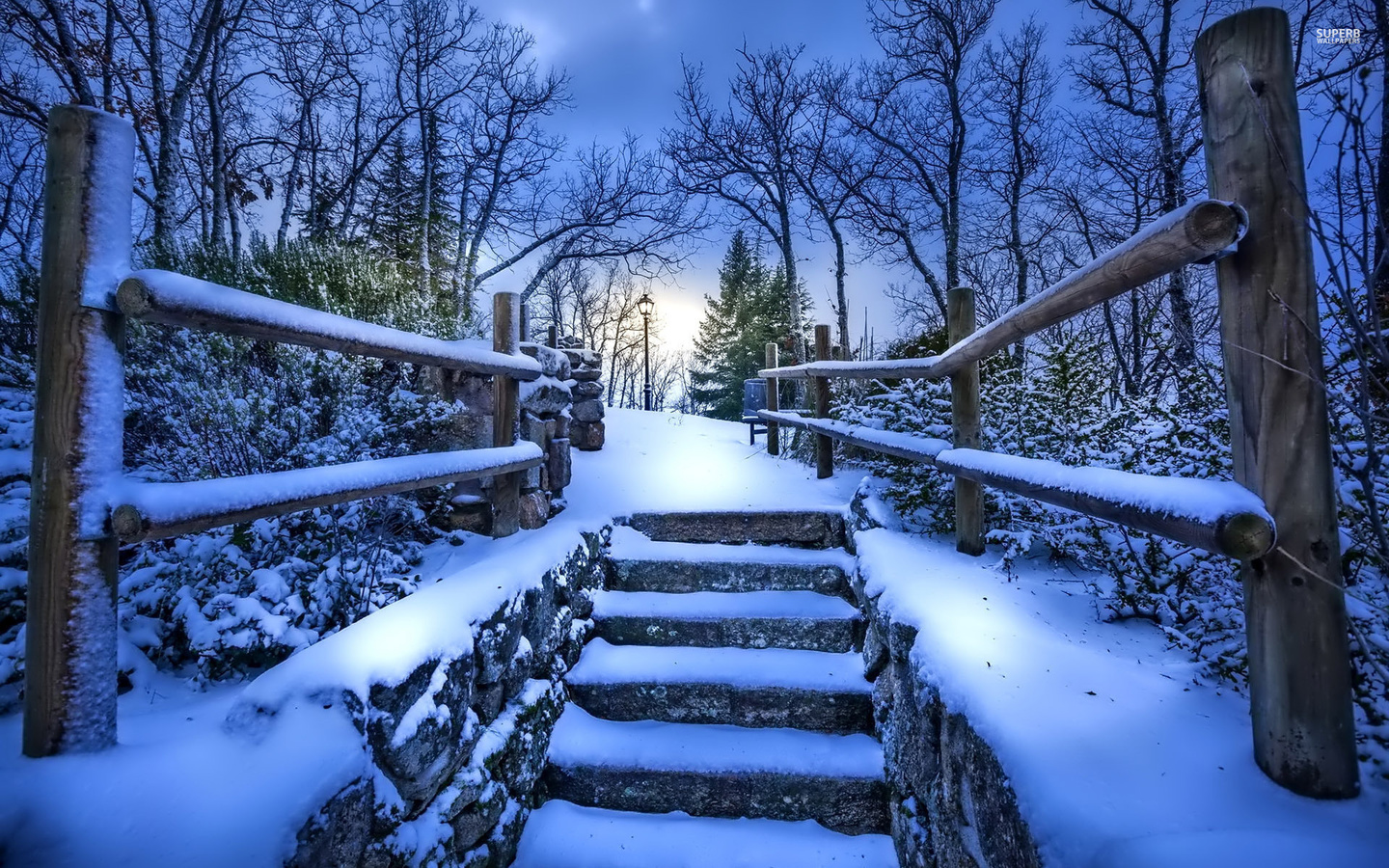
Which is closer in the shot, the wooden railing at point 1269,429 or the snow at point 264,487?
the wooden railing at point 1269,429

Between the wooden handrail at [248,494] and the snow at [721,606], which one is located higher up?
the wooden handrail at [248,494]

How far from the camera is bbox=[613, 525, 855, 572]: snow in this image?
3.01 m

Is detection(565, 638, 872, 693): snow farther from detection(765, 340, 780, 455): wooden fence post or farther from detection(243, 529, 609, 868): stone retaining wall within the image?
detection(765, 340, 780, 455): wooden fence post

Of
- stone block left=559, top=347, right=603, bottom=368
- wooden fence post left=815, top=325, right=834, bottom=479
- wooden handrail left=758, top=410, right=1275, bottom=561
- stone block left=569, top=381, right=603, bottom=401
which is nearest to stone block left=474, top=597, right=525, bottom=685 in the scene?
wooden handrail left=758, top=410, right=1275, bottom=561

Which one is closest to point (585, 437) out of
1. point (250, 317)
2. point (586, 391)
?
point (586, 391)

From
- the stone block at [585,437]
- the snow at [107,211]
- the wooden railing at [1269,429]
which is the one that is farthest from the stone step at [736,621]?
the stone block at [585,437]

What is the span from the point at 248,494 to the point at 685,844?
175cm

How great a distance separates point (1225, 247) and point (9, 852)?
2.28 meters

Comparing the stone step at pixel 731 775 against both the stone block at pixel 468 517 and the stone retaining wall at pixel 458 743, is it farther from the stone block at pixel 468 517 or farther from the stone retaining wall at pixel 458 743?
the stone block at pixel 468 517

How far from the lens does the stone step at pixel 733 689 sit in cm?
232

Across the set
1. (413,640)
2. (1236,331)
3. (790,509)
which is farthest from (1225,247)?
(790,509)

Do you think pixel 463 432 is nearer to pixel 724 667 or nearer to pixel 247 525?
pixel 247 525

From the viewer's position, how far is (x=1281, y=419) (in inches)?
39.9

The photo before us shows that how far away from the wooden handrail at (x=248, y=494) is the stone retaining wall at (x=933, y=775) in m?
1.74
